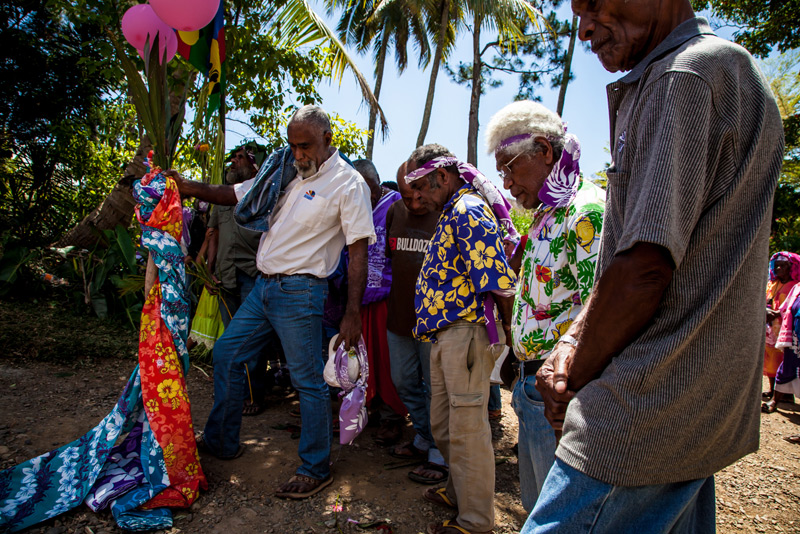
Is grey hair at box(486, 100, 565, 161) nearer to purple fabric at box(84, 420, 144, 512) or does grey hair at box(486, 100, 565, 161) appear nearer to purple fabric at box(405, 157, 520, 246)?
purple fabric at box(405, 157, 520, 246)

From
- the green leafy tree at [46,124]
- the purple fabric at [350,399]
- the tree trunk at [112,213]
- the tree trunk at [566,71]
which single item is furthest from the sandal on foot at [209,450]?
the tree trunk at [566,71]

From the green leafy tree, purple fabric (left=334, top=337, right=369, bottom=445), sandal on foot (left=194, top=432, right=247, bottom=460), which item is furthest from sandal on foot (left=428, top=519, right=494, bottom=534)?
the green leafy tree

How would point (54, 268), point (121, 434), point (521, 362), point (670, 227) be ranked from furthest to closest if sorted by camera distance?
point (54, 268)
point (121, 434)
point (521, 362)
point (670, 227)

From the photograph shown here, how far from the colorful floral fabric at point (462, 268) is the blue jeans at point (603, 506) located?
1414 mm

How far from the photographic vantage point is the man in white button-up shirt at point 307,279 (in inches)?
122

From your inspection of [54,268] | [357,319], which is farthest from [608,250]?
[54,268]

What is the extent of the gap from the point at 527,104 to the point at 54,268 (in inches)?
239

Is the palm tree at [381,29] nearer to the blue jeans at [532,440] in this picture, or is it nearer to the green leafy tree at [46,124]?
the green leafy tree at [46,124]

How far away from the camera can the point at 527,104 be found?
7.02 ft

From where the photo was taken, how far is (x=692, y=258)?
1.00 m

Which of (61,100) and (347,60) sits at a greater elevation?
(347,60)

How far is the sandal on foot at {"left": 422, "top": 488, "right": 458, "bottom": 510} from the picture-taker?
2963 millimetres

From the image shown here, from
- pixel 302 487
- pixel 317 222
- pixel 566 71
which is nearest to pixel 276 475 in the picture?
pixel 302 487

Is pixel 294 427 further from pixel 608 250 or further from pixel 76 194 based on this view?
pixel 76 194
